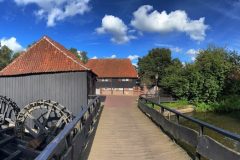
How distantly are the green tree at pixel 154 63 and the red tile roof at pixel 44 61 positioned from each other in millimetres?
32343

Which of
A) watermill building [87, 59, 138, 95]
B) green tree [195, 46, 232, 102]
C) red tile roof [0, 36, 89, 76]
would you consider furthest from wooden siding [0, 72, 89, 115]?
watermill building [87, 59, 138, 95]

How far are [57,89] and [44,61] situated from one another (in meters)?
2.44

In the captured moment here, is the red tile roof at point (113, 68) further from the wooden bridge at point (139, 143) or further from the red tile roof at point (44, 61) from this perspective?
the wooden bridge at point (139, 143)

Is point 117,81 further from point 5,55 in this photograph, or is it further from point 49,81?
point 5,55

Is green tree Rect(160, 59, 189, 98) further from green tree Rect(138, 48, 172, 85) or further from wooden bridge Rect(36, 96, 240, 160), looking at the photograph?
wooden bridge Rect(36, 96, 240, 160)

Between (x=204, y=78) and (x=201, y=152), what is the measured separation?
29113mm

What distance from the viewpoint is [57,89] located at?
835 inches

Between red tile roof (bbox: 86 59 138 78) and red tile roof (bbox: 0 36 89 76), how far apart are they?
25.3 m

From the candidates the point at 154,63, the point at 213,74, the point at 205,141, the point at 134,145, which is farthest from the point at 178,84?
the point at 205,141

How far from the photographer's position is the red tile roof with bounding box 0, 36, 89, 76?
2158 centimetres

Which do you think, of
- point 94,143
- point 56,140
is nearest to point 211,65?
point 94,143

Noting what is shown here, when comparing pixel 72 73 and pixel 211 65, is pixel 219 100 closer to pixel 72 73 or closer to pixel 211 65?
Result: pixel 211 65

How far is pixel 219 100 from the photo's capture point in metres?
35.1

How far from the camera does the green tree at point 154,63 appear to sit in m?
56.2
